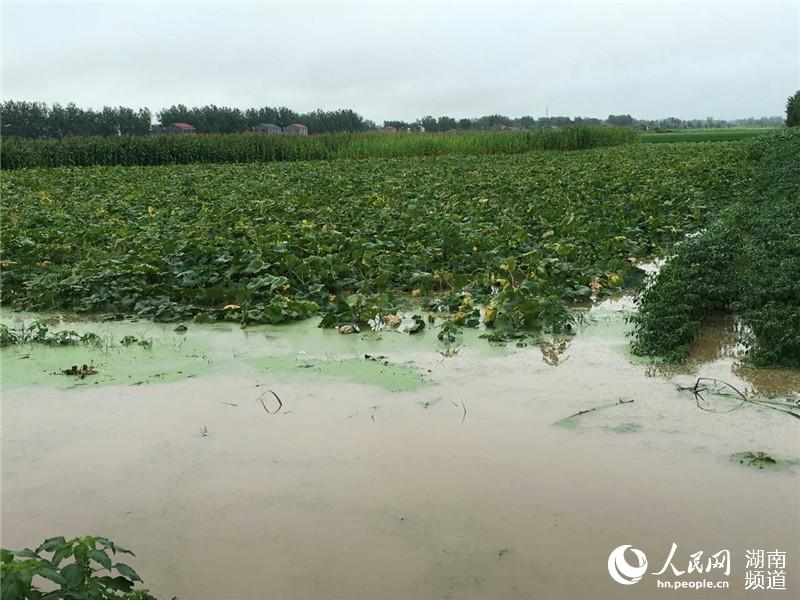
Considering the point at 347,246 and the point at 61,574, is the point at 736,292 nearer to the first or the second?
the point at 347,246

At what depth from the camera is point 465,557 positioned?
2.87 meters

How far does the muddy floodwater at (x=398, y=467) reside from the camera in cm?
285

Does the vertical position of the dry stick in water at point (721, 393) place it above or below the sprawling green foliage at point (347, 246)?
below

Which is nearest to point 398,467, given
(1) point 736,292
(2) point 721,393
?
(2) point 721,393

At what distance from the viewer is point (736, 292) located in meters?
6.13

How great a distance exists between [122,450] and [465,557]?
198 centimetres

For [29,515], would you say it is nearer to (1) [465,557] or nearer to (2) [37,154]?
(1) [465,557]

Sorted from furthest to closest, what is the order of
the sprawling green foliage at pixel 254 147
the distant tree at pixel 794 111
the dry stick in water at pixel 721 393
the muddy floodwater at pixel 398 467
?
1. the distant tree at pixel 794 111
2. the sprawling green foliage at pixel 254 147
3. the dry stick in water at pixel 721 393
4. the muddy floodwater at pixel 398 467

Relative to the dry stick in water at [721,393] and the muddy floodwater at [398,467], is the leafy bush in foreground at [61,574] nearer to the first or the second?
the muddy floodwater at [398,467]

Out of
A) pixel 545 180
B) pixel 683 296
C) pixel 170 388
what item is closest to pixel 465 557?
pixel 170 388

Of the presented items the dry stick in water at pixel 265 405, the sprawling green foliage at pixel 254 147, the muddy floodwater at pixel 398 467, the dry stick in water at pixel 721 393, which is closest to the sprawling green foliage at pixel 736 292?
the muddy floodwater at pixel 398 467

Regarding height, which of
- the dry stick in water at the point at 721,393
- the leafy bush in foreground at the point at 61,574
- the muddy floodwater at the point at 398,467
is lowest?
the muddy floodwater at the point at 398,467

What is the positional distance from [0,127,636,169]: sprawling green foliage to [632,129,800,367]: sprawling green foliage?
76.2ft

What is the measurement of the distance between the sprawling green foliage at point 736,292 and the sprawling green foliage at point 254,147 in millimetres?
23230
